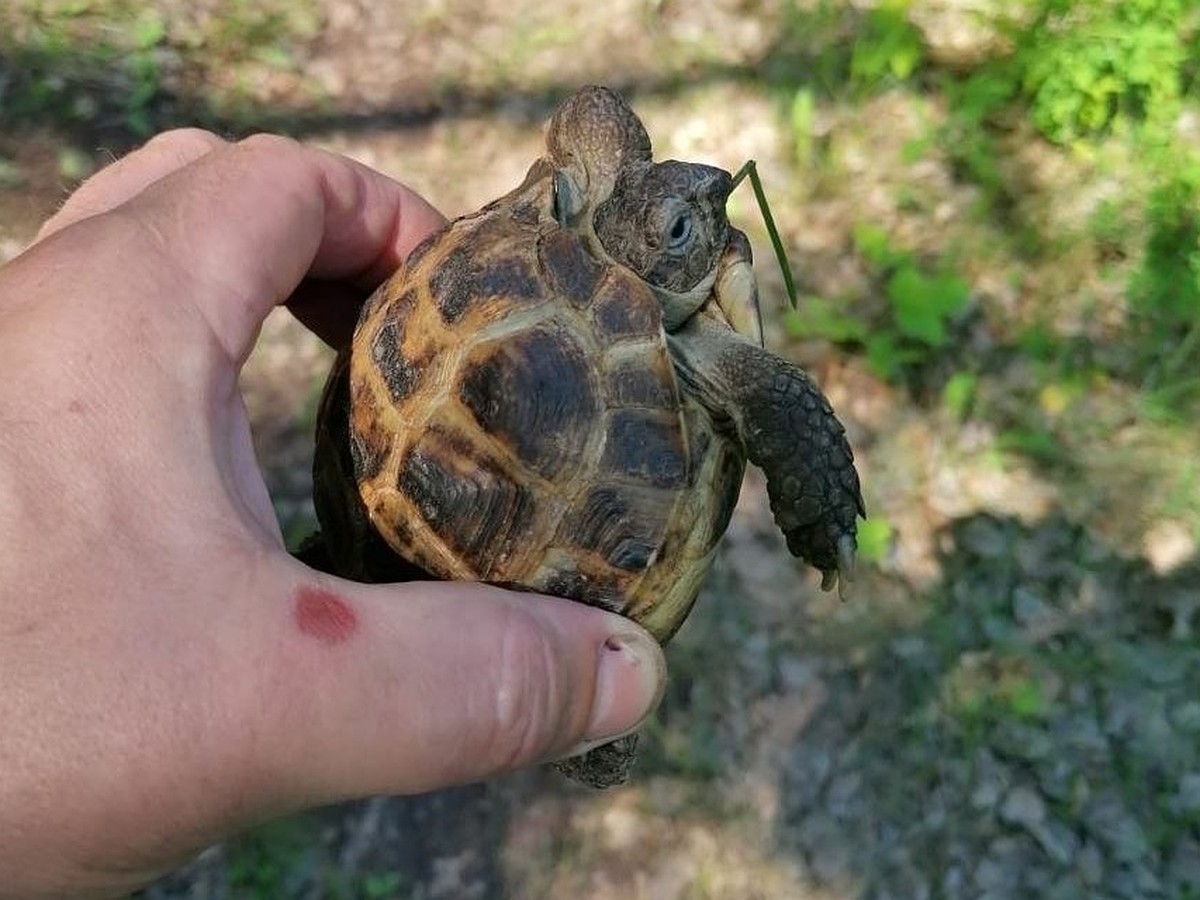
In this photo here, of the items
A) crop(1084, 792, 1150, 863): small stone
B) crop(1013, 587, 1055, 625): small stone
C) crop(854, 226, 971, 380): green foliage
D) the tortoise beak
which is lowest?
crop(1084, 792, 1150, 863): small stone

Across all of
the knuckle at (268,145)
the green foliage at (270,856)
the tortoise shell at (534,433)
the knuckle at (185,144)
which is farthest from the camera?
the green foliage at (270,856)

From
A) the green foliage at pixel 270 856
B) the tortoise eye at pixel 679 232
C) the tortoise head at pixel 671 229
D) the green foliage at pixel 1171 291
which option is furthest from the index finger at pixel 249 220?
the green foliage at pixel 1171 291

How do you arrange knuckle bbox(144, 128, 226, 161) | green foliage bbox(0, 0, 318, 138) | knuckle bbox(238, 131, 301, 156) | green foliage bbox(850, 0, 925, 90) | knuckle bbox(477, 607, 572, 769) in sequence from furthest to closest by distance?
green foliage bbox(0, 0, 318, 138) < green foliage bbox(850, 0, 925, 90) < knuckle bbox(144, 128, 226, 161) < knuckle bbox(238, 131, 301, 156) < knuckle bbox(477, 607, 572, 769)

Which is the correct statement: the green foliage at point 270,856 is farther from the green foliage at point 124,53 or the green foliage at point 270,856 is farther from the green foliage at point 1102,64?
the green foliage at point 1102,64

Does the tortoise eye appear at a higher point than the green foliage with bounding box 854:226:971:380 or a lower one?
higher

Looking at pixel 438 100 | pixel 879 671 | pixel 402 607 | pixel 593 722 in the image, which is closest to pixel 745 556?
pixel 879 671

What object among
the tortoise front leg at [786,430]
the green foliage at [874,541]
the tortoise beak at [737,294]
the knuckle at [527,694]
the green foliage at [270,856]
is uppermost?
the tortoise beak at [737,294]

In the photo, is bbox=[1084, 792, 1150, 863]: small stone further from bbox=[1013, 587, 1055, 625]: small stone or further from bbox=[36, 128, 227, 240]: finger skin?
bbox=[36, 128, 227, 240]: finger skin

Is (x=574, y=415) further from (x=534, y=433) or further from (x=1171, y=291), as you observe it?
(x=1171, y=291)

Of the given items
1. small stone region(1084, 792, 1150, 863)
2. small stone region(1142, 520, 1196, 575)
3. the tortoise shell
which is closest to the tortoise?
the tortoise shell
